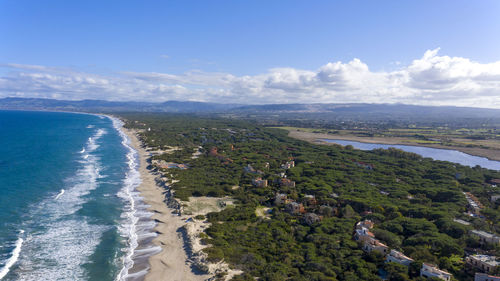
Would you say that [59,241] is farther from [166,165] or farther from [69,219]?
[166,165]

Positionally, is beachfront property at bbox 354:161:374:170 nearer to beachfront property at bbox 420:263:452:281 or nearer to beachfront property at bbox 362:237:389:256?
beachfront property at bbox 362:237:389:256

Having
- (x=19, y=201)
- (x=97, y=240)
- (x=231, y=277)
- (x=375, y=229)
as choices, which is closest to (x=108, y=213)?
(x=97, y=240)

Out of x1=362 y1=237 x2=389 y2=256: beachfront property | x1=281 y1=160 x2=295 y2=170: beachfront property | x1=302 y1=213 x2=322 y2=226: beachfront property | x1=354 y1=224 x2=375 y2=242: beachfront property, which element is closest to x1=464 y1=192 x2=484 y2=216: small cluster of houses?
x1=354 y1=224 x2=375 y2=242: beachfront property

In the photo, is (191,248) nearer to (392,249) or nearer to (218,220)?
(218,220)

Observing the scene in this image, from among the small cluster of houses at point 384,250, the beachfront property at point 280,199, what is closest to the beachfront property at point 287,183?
the beachfront property at point 280,199

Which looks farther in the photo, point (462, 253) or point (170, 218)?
point (170, 218)

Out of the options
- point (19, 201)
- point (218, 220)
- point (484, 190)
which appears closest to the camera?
point (218, 220)

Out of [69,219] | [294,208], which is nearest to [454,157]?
[294,208]
